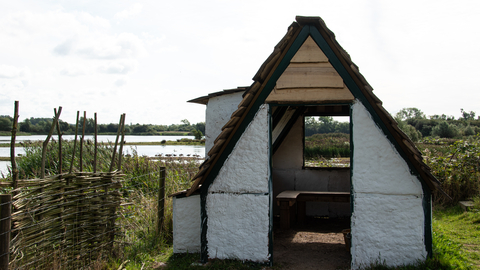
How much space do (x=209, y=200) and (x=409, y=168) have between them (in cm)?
267

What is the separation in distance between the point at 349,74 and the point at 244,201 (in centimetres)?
220

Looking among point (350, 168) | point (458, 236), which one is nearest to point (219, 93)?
point (350, 168)

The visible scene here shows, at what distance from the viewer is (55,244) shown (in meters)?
4.02

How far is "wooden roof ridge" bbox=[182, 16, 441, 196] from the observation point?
4.16m

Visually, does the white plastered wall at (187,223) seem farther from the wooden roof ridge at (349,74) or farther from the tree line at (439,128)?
the tree line at (439,128)

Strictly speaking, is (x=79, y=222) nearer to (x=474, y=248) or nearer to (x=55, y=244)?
(x=55, y=244)

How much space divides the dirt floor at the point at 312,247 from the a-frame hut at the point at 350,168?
1.67 ft

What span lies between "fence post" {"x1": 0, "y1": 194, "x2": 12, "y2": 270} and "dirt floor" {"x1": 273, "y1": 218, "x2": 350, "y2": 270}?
3.14 metres

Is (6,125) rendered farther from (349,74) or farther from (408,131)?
(408,131)

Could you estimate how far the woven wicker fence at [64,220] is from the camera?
12.0 feet

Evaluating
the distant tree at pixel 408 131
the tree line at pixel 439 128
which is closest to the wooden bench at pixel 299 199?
the distant tree at pixel 408 131

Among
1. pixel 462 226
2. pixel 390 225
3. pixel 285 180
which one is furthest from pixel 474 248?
pixel 285 180

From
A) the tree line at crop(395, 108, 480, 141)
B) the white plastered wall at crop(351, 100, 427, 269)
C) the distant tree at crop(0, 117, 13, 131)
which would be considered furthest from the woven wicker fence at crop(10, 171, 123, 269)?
the tree line at crop(395, 108, 480, 141)

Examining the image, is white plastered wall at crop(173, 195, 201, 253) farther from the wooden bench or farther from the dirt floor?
the wooden bench
